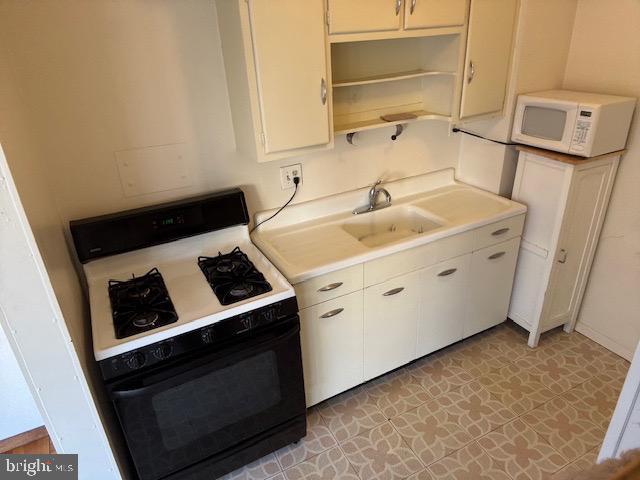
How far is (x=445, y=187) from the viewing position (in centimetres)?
267

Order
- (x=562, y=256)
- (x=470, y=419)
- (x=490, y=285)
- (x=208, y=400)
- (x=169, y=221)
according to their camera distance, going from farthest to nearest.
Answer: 1. (x=490, y=285)
2. (x=562, y=256)
3. (x=470, y=419)
4. (x=169, y=221)
5. (x=208, y=400)

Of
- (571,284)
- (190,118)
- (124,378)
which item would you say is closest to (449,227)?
(571,284)

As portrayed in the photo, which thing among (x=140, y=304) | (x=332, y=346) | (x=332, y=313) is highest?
(x=140, y=304)

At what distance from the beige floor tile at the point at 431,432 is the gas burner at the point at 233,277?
1.01m

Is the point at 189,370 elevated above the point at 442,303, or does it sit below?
above

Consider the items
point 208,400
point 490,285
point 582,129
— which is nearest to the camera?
point 208,400

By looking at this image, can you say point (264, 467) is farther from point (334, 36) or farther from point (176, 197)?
point (334, 36)

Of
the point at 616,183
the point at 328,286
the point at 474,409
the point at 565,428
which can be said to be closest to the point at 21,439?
the point at 328,286

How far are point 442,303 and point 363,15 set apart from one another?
4.69ft

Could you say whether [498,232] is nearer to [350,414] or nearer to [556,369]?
[556,369]

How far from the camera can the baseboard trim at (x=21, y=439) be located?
2.05 m

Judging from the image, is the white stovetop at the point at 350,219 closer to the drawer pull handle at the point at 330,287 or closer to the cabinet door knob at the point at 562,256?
the drawer pull handle at the point at 330,287

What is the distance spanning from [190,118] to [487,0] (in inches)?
56.7

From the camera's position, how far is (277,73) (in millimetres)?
1636
